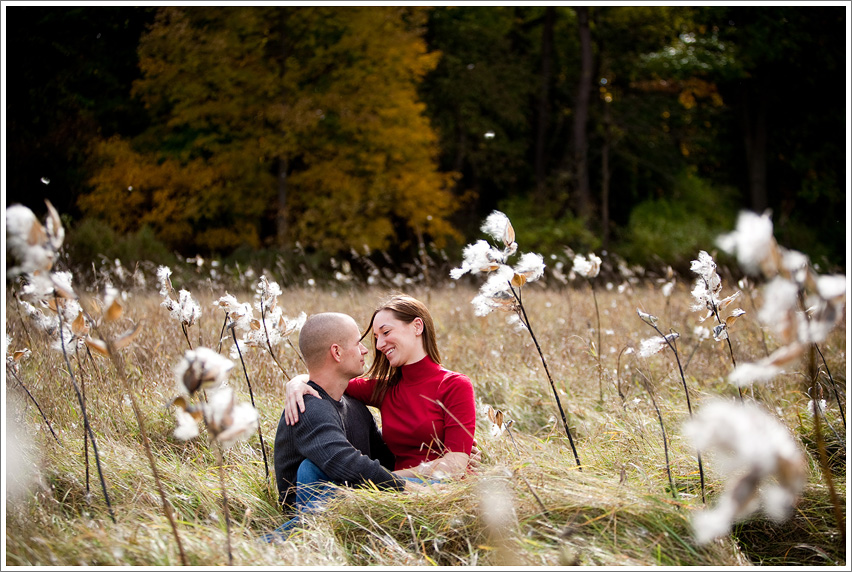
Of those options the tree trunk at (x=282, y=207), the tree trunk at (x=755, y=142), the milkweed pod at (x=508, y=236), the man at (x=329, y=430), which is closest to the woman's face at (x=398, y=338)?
the man at (x=329, y=430)

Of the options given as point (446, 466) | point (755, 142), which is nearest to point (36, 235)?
point (446, 466)

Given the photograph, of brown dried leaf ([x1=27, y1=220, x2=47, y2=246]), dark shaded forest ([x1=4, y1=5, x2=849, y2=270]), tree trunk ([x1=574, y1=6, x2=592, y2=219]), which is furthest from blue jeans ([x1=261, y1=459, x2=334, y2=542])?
tree trunk ([x1=574, y1=6, x2=592, y2=219])

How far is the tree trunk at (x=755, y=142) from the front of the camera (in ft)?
60.2

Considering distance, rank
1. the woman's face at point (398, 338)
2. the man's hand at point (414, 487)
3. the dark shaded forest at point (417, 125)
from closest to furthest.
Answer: the man's hand at point (414, 487) → the woman's face at point (398, 338) → the dark shaded forest at point (417, 125)

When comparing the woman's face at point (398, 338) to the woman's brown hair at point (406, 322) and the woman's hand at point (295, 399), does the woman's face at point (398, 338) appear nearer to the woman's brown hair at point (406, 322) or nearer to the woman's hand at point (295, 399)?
the woman's brown hair at point (406, 322)

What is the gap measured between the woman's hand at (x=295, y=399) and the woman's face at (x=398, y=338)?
425 millimetres

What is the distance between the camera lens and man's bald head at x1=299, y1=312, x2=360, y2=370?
2.67 metres

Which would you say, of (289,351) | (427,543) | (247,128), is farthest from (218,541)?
(247,128)

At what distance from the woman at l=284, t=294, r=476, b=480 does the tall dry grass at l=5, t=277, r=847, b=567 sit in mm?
247

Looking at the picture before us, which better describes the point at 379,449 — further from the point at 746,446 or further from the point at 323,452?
the point at 746,446

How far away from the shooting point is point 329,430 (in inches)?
98.2

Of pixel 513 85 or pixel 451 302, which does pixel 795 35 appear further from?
pixel 451 302

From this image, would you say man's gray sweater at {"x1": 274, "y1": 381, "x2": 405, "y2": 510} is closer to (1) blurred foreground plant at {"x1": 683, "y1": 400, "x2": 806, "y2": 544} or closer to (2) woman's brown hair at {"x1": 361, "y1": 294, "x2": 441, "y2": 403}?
(2) woman's brown hair at {"x1": 361, "y1": 294, "x2": 441, "y2": 403}

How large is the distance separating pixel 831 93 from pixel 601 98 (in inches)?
242
